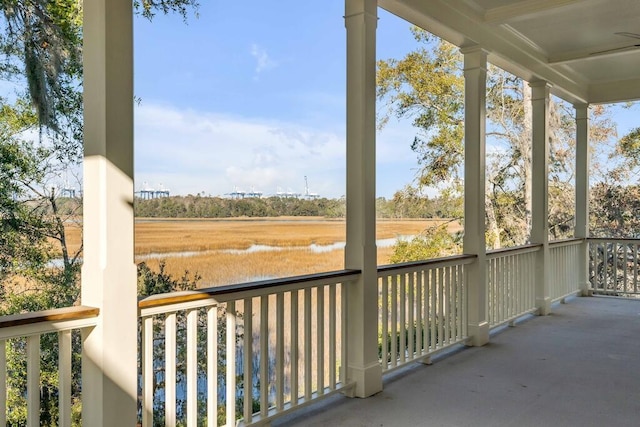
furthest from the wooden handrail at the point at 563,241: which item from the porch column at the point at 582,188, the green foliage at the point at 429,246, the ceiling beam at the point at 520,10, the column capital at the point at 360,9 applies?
the column capital at the point at 360,9

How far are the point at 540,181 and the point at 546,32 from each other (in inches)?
68.3

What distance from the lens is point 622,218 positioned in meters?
9.25

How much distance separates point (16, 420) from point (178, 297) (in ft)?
3.14

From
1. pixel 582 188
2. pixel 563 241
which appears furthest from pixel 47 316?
pixel 582 188

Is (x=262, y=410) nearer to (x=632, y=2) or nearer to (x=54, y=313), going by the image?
(x=54, y=313)

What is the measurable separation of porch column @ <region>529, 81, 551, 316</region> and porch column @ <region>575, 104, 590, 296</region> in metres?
1.62

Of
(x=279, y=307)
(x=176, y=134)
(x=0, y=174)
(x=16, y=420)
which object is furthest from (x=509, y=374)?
(x=0, y=174)

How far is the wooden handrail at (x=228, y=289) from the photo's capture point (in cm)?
214

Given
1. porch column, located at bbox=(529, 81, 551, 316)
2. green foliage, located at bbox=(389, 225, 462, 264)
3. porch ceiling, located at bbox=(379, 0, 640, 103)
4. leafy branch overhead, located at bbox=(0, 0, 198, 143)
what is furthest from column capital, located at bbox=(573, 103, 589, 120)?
leafy branch overhead, located at bbox=(0, 0, 198, 143)

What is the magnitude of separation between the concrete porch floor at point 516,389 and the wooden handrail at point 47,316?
4.53 ft

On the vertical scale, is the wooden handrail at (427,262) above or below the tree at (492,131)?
below

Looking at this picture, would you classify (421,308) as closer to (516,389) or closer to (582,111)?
(516,389)

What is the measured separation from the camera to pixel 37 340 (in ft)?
5.99

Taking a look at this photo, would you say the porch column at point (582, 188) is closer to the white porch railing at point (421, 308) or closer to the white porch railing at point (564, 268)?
the white porch railing at point (564, 268)
